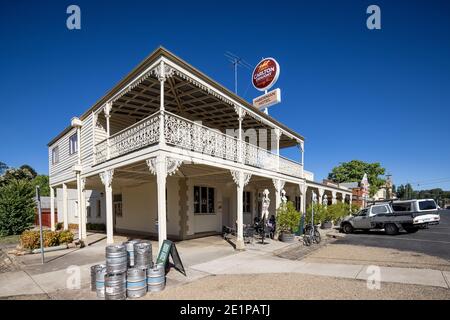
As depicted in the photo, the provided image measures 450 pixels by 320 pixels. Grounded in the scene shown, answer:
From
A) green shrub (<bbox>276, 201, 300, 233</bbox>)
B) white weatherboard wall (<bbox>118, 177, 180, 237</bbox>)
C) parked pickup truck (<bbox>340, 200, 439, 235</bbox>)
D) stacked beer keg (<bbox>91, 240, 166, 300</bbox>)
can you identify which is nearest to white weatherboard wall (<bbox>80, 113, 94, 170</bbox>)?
white weatherboard wall (<bbox>118, 177, 180, 237</bbox>)

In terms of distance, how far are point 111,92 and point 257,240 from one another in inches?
377

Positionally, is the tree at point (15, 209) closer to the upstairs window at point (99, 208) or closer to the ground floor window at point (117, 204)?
the upstairs window at point (99, 208)

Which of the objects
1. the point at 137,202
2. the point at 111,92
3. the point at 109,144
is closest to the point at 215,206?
the point at 137,202

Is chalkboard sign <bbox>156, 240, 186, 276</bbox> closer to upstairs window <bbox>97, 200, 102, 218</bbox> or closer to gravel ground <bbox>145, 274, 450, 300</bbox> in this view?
gravel ground <bbox>145, 274, 450, 300</bbox>

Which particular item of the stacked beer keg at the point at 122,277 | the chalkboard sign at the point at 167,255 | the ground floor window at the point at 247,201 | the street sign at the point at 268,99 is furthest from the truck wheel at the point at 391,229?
the stacked beer keg at the point at 122,277

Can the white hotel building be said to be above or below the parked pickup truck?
above

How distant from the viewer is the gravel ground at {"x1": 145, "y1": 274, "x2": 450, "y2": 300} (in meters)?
5.42

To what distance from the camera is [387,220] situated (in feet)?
55.5

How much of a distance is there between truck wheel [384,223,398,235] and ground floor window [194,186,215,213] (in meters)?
11.0

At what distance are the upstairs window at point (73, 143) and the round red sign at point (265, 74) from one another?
11.6 meters

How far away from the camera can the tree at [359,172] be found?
194 ft

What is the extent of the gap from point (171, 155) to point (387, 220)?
14.9 m

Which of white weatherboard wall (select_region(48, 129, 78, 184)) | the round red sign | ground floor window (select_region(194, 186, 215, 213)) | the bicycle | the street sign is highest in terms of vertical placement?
the round red sign
